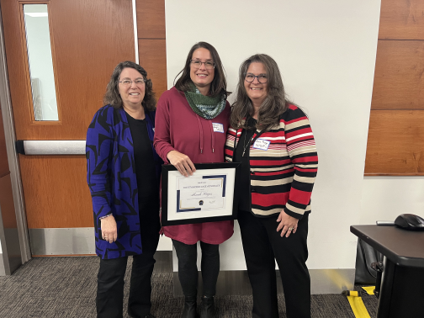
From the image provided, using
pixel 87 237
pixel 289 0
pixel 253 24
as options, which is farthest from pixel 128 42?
pixel 87 237

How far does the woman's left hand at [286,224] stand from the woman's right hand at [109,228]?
86cm

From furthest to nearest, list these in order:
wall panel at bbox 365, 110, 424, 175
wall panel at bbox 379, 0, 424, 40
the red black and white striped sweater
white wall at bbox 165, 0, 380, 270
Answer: wall panel at bbox 365, 110, 424, 175 < wall panel at bbox 379, 0, 424, 40 < white wall at bbox 165, 0, 380, 270 < the red black and white striped sweater

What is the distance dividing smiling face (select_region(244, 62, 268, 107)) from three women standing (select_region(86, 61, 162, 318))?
578 mm

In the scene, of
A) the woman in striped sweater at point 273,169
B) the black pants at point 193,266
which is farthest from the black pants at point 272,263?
the black pants at point 193,266

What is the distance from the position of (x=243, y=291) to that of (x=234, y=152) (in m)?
1.21

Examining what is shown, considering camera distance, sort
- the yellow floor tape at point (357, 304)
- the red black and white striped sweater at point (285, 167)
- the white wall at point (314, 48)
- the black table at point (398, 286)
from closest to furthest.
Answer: the black table at point (398, 286) < the red black and white striped sweater at point (285, 167) < the white wall at point (314, 48) < the yellow floor tape at point (357, 304)

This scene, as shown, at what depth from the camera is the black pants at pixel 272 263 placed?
142 cm

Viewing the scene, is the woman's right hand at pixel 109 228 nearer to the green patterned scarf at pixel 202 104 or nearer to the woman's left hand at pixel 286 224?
the green patterned scarf at pixel 202 104

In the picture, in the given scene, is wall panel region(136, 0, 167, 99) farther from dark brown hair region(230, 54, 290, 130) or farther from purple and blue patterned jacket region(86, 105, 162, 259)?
dark brown hair region(230, 54, 290, 130)

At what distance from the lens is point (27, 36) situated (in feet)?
7.17

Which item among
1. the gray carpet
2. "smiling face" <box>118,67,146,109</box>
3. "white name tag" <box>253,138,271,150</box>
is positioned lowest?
the gray carpet

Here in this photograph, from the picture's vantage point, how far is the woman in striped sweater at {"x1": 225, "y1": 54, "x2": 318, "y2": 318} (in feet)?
4.27

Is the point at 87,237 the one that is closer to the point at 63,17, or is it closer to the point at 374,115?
the point at 63,17

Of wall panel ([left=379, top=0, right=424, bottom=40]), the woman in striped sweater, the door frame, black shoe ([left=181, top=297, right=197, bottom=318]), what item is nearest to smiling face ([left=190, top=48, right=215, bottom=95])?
the woman in striped sweater
